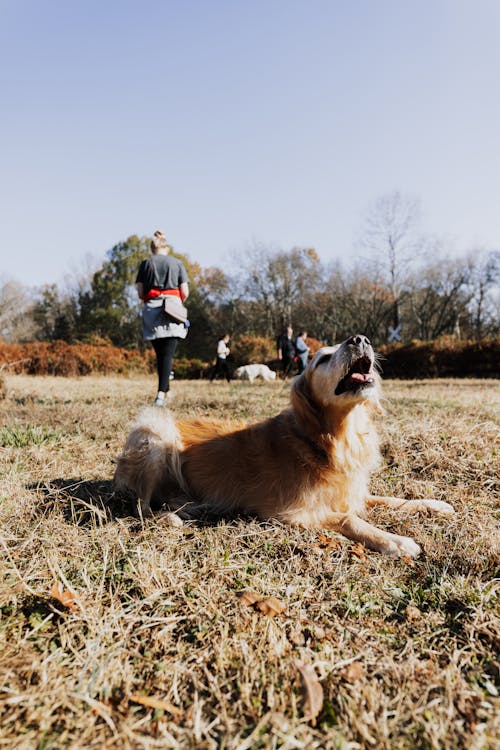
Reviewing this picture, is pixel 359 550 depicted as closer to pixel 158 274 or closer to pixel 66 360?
pixel 158 274

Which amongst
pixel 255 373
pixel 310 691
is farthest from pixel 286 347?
pixel 310 691

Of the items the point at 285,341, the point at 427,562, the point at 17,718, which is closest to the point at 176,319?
the point at 427,562

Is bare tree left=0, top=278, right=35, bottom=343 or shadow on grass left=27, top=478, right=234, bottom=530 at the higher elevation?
bare tree left=0, top=278, right=35, bottom=343

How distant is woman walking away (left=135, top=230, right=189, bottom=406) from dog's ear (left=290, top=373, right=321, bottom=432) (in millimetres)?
2755

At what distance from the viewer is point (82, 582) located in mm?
1954

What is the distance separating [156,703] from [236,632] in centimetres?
42

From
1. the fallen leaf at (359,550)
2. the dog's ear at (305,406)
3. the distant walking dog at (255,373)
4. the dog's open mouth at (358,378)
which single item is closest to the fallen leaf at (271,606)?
the fallen leaf at (359,550)

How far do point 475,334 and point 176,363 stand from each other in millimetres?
26696

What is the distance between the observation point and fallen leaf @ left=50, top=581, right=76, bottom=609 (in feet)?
5.83

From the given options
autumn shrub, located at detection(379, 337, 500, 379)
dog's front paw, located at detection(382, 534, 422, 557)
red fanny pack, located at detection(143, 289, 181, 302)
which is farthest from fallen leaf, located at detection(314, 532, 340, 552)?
autumn shrub, located at detection(379, 337, 500, 379)

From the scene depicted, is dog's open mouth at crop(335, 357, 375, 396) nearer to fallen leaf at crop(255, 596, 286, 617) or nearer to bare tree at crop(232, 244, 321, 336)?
fallen leaf at crop(255, 596, 286, 617)

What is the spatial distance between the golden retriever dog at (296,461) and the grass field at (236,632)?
6.2 inches

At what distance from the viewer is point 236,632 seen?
1.70m

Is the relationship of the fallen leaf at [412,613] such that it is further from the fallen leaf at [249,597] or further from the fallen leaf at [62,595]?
the fallen leaf at [62,595]
